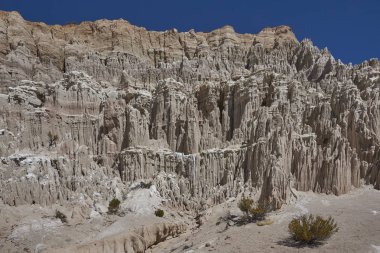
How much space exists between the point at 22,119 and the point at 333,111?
129ft

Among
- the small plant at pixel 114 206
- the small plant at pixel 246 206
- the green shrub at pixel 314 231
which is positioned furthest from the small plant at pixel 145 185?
the green shrub at pixel 314 231

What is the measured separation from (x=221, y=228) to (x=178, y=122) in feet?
71.9

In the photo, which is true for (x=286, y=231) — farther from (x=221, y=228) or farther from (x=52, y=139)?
(x=52, y=139)

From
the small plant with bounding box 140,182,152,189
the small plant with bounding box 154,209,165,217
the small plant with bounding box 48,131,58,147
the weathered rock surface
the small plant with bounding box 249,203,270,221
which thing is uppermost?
the small plant with bounding box 48,131,58,147

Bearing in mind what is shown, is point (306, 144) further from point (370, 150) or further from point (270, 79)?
point (270, 79)

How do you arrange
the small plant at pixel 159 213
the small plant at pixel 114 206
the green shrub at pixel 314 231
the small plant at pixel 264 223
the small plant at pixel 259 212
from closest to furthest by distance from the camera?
the green shrub at pixel 314 231 → the small plant at pixel 264 223 → the small plant at pixel 259 212 → the small plant at pixel 114 206 → the small plant at pixel 159 213

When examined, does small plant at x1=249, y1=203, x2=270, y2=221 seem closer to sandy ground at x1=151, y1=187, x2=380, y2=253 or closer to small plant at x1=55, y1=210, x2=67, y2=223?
sandy ground at x1=151, y1=187, x2=380, y2=253

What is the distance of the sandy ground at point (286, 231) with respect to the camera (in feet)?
98.4

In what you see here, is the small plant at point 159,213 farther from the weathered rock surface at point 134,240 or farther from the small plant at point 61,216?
the small plant at point 61,216

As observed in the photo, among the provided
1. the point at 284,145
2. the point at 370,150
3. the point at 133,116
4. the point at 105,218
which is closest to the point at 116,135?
the point at 133,116

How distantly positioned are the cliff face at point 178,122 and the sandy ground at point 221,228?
2.14 meters

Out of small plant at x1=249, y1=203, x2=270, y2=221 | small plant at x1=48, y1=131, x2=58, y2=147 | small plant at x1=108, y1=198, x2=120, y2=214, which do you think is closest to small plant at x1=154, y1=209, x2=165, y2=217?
small plant at x1=108, y1=198, x2=120, y2=214

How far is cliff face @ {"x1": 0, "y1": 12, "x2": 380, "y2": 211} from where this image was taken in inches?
1777

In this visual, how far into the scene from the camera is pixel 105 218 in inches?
1713
